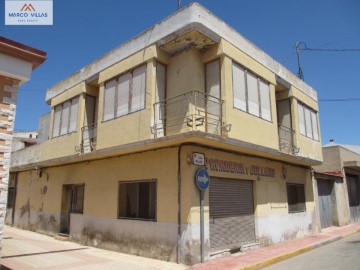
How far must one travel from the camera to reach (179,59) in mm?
11344

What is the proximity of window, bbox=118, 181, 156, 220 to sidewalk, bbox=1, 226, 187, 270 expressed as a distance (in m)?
1.39

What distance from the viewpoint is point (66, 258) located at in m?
10.3

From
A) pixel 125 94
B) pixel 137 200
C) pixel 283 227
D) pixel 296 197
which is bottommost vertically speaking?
pixel 283 227

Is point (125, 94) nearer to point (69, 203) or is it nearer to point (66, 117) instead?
point (66, 117)

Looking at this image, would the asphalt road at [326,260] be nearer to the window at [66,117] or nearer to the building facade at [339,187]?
the building facade at [339,187]

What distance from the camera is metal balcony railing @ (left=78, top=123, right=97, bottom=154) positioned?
561 inches

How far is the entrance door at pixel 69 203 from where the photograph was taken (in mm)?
15101

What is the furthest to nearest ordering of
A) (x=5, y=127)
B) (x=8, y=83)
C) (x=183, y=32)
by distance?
(x=183, y=32) < (x=8, y=83) < (x=5, y=127)

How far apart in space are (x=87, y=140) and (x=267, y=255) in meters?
8.85

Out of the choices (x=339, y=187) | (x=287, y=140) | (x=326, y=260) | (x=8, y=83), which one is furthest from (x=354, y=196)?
(x=8, y=83)

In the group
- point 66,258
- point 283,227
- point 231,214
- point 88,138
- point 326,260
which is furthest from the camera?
point 88,138

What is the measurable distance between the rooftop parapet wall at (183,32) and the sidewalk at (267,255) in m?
7.16

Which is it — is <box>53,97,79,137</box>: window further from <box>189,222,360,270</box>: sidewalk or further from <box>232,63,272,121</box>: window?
<box>189,222,360,270</box>: sidewalk

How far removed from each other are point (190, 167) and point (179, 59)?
3979 millimetres
